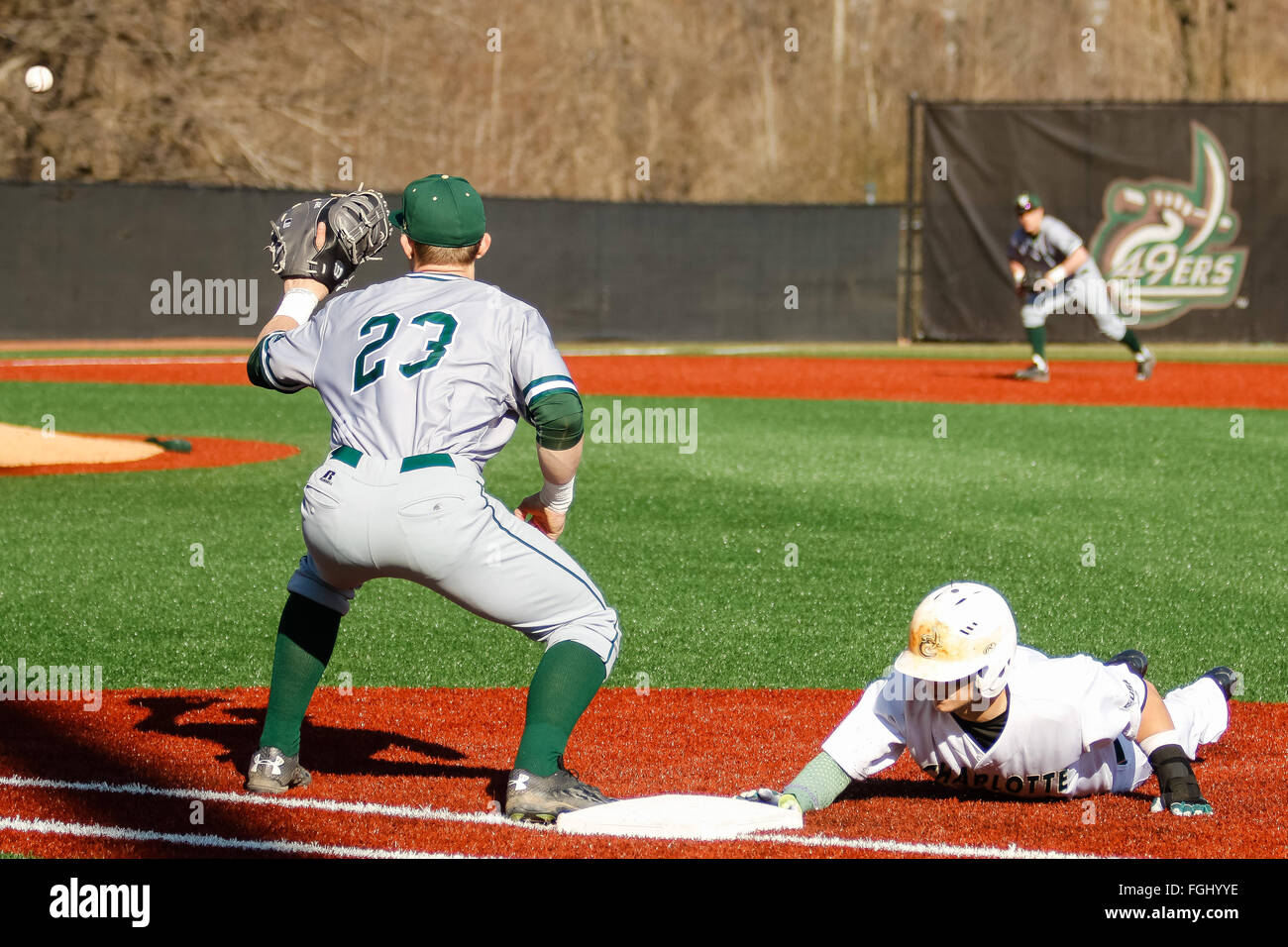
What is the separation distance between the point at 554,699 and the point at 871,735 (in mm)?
877

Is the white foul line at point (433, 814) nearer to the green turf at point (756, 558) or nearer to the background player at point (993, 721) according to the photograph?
the background player at point (993, 721)

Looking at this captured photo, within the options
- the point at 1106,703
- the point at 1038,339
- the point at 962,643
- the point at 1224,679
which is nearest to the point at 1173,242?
the point at 1038,339

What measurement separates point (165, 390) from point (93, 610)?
1300 cm

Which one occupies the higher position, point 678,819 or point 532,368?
point 532,368

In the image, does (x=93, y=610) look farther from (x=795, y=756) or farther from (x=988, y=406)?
(x=988, y=406)

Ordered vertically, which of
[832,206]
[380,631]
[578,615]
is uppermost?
[832,206]

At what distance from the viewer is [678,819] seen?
4.24 metres

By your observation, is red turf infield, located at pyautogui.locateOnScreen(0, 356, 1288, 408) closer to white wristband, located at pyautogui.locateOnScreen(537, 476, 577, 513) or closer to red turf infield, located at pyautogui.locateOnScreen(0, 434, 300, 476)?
red turf infield, located at pyautogui.locateOnScreen(0, 434, 300, 476)

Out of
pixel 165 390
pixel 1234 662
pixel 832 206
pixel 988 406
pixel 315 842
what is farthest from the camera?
pixel 832 206

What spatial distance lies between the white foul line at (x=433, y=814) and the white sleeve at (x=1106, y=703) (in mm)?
429

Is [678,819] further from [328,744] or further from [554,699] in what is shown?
[328,744]

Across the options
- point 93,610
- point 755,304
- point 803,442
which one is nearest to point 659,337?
point 755,304

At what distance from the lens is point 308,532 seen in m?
4.23

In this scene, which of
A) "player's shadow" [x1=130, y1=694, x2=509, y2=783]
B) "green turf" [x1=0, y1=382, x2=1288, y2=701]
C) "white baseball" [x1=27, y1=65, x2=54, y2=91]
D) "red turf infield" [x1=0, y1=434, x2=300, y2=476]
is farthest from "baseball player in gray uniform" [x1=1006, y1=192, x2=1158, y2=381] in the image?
"player's shadow" [x1=130, y1=694, x2=509, y2=783]
